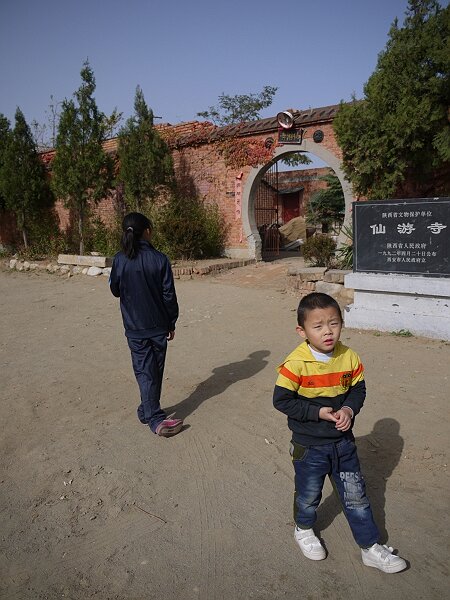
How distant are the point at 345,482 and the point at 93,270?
10883 millimetres

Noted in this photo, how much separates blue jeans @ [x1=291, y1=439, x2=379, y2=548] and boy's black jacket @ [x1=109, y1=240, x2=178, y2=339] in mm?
1617

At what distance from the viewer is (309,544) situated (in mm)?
2242

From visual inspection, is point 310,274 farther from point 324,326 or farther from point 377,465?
point 324,326

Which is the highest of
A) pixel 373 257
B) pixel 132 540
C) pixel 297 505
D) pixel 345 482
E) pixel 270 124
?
pixel 270 124

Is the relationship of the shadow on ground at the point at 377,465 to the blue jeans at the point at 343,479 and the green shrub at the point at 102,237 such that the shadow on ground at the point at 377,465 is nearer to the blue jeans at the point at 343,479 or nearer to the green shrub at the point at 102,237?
the blue jeans at the point at 343,479

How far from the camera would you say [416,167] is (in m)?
9.20

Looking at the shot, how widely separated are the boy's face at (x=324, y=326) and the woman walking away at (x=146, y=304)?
159cm

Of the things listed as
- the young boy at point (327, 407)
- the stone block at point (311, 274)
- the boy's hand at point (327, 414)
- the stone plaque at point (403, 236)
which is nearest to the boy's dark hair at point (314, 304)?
the young boy at point (327, 407)

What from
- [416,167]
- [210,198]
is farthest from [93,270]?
[416,167]

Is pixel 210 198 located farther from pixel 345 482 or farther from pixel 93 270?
pixel 345 482

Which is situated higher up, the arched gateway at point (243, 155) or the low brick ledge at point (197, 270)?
the arched gateway at point (243, 155)

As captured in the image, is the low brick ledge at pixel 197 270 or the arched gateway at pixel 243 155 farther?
the arched gateway at pixel 243 155

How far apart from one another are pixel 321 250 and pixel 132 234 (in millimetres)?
6684

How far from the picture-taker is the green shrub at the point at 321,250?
947 centimetres
